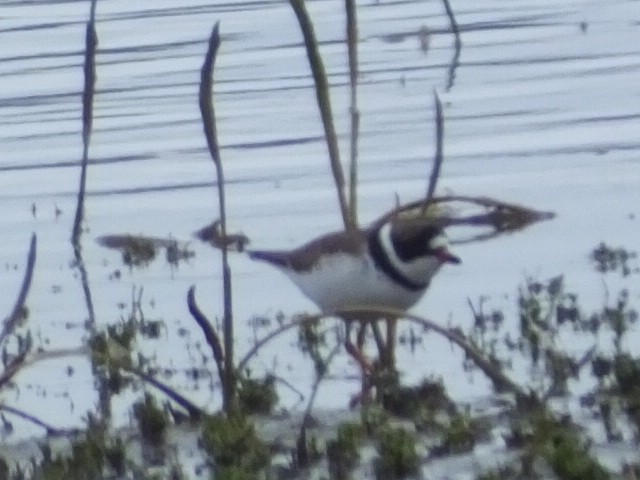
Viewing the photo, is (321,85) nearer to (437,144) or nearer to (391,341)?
(391,341)

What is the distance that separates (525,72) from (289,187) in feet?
12.3

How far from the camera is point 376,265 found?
885 centimetres

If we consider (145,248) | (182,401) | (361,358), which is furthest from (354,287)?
(145,248)

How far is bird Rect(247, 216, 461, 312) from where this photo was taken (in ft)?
29.0

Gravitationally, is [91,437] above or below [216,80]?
below

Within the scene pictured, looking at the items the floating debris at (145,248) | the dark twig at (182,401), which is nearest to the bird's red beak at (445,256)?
the dark twig at (182,401)

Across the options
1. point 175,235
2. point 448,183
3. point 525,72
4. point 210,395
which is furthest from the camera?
point 525,72

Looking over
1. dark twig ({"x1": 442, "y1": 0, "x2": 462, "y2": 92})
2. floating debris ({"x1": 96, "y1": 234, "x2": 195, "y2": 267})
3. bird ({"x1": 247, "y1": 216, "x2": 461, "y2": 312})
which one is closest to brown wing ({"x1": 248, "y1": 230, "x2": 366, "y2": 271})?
bird ({"x1": 247, "y1": 216, "x2": 461, "y2": 312})

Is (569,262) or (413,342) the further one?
(569,262)

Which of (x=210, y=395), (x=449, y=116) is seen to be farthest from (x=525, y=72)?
(x=210, y=395)

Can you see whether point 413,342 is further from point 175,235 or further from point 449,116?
point 449,116

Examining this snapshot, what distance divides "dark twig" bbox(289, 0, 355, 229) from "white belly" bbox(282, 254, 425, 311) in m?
0.22

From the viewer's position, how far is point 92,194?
1316 centimetres

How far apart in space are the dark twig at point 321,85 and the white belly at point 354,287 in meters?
0.22
